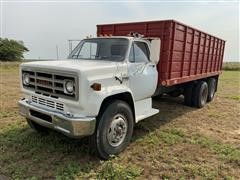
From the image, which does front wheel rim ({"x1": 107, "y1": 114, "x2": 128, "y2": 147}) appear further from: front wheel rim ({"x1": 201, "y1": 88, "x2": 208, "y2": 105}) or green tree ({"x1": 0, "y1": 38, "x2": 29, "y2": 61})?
green tree ({"x1": 0, "y1": 38, "x2": 29, "y2": 61})

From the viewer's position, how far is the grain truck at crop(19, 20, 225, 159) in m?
4.07

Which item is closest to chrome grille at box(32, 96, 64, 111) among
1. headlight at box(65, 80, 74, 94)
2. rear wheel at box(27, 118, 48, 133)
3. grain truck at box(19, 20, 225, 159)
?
grain truck at box(19, 20, 225, 159)

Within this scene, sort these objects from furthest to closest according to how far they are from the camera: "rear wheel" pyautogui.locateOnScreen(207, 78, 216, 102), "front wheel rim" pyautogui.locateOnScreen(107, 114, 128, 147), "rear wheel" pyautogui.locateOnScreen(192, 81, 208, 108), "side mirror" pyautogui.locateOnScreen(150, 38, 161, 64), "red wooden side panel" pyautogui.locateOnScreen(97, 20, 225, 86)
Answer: "rear wheel" pyautogui.locateOnScreen(207, 78, 216, 102), "rear wheel" pyautogui.locateOnScreen(192, 81, 208, 108), "red wooden side panel" pyautogui.locateOnScreen(97, 20, 225, 86), "side mirror" pyautogui.locateOnScreen(150, 38, 161, 64), "front wheel rim" pyautogui.locateOnScreen(107, 114, 128, 147)

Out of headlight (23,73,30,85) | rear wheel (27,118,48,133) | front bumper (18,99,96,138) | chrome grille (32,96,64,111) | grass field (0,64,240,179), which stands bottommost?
grass field (0,64,240,179)

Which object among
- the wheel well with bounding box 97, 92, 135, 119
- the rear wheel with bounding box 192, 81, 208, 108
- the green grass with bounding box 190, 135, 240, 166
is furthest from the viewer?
the rear wheel with bounding box 192, 81, 208, 108

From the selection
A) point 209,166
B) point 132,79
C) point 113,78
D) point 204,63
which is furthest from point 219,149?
point 204,63

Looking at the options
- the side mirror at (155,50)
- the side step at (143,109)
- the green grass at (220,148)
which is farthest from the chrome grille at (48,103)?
the green grass at (220,148)

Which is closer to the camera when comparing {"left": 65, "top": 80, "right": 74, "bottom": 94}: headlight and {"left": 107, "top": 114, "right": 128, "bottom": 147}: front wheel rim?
{"left": 65, "top": 80, "right": 74, "bottom": 94}: headlight

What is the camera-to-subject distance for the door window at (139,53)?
17.2 ft

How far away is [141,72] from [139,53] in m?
0.43

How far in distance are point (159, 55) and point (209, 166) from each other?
2628 mm

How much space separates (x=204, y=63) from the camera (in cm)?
880

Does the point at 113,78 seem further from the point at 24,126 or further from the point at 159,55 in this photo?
the point at 24,126

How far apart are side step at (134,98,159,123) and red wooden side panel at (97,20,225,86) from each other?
740mm
